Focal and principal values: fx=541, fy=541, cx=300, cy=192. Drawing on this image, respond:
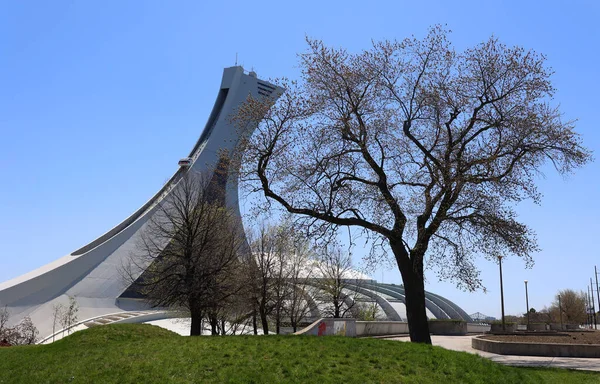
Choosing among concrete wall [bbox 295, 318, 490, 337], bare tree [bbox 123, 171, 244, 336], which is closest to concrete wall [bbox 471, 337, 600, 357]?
concrete wall [bbox 295, 318, 490, 337]

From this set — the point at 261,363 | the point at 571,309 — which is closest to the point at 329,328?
the point at 261,363

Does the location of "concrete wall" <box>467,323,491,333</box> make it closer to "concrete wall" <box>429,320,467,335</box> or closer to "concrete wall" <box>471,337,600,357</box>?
"concrete wall" <box>429,320,467,335</box>

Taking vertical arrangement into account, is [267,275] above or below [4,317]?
above

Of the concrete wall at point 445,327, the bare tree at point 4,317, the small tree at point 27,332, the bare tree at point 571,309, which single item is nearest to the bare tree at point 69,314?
the small tree at point 27,332

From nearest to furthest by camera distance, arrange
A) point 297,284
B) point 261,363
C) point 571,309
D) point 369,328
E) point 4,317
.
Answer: point 261,363 < point 369,328 < point 4,317 < point 297,284 < point 571,309

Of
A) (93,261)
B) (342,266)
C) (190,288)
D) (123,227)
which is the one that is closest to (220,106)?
(123,227)

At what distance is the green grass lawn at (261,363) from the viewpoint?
9.90 metres

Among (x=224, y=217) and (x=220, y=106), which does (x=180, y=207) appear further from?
(x=220, y=106)

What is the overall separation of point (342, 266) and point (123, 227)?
21644 mm

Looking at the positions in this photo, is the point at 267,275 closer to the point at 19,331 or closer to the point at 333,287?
the point at 333,287

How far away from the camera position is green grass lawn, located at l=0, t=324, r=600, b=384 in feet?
32.5

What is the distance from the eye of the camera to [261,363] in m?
10.4

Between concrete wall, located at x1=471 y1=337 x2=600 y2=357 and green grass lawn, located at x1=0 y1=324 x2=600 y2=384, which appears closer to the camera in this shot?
green grass lawn, located at x1=0 y1=324 x2=600 y2=384

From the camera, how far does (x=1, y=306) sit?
37250 millimetres
